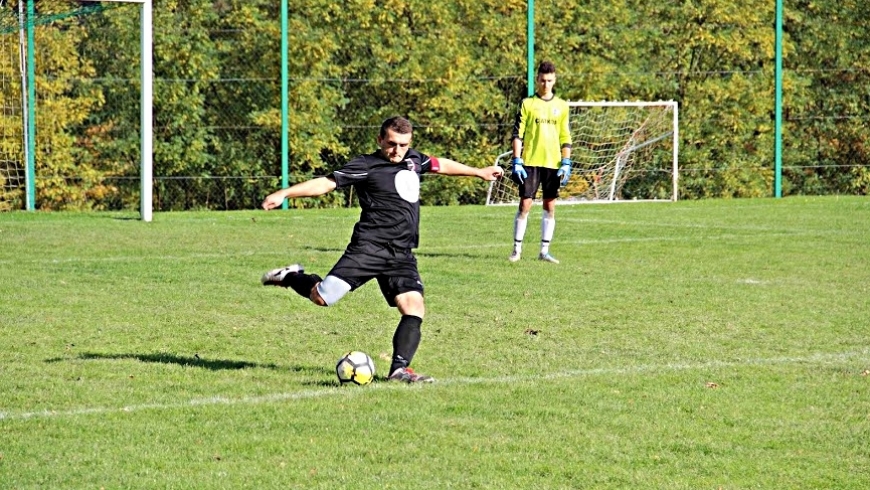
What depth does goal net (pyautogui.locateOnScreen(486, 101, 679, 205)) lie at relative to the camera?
995 inches

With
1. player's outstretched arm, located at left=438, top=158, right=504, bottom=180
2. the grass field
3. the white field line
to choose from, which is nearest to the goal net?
the grass field

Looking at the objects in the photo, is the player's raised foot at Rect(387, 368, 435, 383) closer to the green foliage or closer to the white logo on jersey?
the white logo on jersey

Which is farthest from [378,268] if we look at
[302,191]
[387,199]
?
[302,191]

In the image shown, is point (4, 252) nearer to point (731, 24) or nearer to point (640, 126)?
point (640, 126)

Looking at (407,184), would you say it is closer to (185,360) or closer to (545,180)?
(185,360)

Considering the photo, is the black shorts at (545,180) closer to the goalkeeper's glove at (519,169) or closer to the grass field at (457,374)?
the goalkeeper's glove at (519,169)

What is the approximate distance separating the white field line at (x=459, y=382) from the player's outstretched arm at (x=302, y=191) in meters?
0.98

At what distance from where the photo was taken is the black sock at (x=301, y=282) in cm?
771

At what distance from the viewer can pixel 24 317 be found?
9.70 metres

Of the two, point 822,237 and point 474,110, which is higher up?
point 474,110

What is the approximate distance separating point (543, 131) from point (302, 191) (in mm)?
7672

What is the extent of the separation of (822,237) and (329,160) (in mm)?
9823

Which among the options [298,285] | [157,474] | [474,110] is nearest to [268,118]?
[474,110]

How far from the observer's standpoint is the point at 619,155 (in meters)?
25.8
